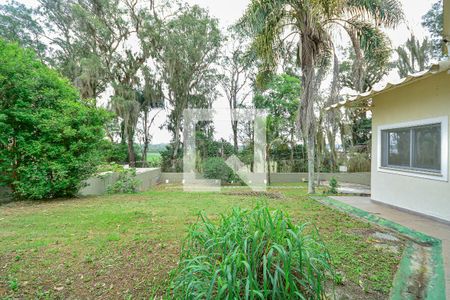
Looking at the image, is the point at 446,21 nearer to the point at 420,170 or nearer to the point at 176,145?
the point at 420,170

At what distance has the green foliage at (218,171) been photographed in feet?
37.1

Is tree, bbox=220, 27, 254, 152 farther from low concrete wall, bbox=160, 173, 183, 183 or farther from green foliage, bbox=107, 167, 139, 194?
green foliage, bbox=107, 167, 139, 194

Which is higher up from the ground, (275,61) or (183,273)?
(275,61)

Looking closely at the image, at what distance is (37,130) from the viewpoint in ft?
19.5

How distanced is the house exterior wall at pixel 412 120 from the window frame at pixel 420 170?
0.06 meters

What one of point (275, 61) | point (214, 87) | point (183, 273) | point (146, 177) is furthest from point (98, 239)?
point (214, 87)

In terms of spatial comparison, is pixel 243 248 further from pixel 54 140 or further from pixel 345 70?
pixel 345 70

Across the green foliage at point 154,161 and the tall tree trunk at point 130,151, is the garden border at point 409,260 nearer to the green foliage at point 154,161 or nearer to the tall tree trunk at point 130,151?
the green foliage at point 154,161

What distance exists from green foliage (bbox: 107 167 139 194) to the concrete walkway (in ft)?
20.4

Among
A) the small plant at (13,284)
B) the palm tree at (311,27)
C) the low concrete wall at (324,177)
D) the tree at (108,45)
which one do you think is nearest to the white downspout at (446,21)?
the palm tree at (311,27)

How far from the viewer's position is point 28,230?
3727 mm

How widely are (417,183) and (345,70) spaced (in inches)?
460

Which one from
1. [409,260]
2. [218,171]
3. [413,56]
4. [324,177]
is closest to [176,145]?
[218,171]

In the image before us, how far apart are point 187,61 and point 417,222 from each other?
13561 mm
